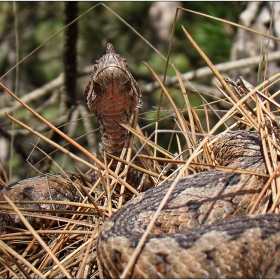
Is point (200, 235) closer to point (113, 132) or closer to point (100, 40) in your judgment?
point (113, 132)

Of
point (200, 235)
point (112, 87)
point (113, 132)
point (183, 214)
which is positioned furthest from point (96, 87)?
point (200, 235)

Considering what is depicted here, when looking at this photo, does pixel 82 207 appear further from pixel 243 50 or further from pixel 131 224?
pixel 243 50

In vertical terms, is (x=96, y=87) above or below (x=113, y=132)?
above

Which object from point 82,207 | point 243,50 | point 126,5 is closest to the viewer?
point 82,207

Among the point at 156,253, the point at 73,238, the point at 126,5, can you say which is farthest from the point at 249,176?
the point at 126,5

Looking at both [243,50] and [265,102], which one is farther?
[243,50]

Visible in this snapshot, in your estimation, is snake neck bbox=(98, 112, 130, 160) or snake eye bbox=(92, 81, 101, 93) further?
snake neck bbox=(98, 112, 130, 160)

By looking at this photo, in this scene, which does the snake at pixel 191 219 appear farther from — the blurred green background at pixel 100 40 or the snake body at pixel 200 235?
the blurred green background at pixel 100 40

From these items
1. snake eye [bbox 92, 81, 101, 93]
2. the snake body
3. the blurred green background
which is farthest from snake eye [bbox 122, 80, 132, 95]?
the blurred green background

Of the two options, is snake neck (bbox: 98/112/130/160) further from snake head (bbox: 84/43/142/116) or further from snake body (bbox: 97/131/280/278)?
snake body (bbox: 97/131/280/278)
